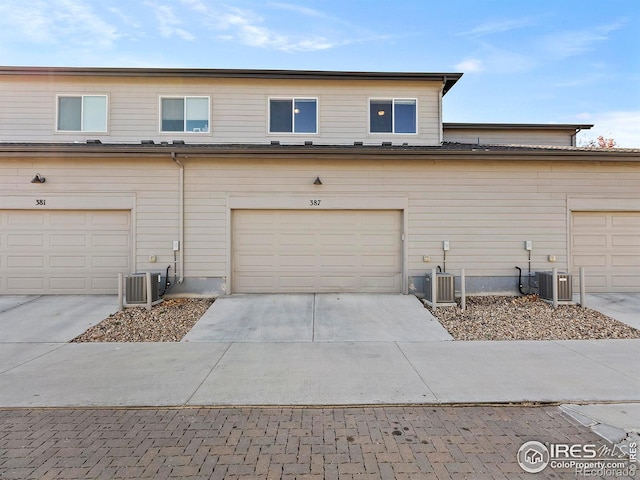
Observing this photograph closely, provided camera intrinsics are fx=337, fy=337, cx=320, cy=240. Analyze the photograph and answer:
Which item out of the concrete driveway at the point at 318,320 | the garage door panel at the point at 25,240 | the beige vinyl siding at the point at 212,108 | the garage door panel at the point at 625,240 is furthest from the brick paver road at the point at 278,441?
the beige vinyl siding at the point at 212,108

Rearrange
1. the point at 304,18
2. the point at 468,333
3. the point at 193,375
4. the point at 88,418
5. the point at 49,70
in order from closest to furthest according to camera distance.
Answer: the point at 88,418
the point at 193,375
the point at 468,333
the point at 49,70
the point at 304,18

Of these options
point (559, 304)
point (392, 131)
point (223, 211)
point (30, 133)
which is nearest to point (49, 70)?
point (30, 133)

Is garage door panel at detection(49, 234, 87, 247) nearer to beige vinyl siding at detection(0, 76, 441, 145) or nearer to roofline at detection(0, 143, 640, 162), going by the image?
roofline at detection(0, 143, 640, 162)

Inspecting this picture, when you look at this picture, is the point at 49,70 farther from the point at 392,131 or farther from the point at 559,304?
the point at 559,304

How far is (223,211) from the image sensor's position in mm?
8812

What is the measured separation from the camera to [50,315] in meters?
7.36

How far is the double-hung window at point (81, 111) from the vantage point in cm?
1043

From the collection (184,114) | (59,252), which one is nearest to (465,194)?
(184,114)

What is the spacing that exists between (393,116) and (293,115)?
3.20m

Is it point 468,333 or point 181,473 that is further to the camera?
point 468,333

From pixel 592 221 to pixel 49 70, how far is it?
53.6 ft

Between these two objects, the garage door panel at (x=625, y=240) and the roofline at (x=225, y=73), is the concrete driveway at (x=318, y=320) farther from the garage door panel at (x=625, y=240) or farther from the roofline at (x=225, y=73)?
the roofline at (x=225, y=73)

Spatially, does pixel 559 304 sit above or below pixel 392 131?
below

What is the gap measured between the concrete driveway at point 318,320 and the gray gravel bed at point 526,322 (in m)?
0.51
